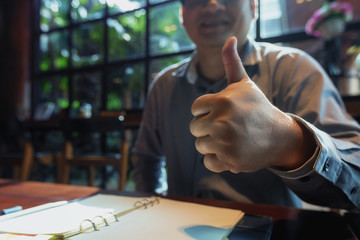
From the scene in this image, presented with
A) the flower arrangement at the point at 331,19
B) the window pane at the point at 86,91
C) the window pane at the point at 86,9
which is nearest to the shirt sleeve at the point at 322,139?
the flower arrangement at the point at 331,19

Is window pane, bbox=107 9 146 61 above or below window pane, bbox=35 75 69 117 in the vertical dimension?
above

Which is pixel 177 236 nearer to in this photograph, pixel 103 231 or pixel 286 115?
pixel 103 231

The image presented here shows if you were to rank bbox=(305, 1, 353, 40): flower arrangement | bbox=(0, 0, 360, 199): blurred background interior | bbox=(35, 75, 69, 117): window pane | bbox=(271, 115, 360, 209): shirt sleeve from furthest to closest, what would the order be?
bbox=(35, 75, 69, 117): window pane → bbox=(0, 0, 360, 199): blurred background interior → bbox=(305, 1, 353, 40): flower arrangement → bbox=(271, 115, 360, 209): shirt sleeve

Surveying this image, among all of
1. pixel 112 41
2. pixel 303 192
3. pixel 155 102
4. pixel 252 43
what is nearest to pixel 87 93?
pixel 112 41

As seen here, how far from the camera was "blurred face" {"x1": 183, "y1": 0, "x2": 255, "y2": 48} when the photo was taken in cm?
68

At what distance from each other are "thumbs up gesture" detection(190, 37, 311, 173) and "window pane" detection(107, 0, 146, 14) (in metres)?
2.92

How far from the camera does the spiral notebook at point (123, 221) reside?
30 centimetres

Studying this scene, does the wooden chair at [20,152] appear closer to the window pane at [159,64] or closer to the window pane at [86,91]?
the window pane at [86,91]

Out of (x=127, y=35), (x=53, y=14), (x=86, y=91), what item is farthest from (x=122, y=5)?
(x=53, y=14)

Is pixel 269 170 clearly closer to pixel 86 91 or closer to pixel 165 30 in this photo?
pixel 165 30

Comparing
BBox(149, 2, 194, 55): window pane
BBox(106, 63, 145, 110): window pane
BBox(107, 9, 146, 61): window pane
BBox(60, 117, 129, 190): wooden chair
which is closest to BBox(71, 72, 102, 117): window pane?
BBox(106, 63, 145, 110): window pane

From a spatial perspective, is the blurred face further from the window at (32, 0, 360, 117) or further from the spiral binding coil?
the window at (32, 0, 360, 117)

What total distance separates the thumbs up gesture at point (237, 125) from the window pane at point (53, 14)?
4.19 meters

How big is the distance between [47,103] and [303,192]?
13.4 feet
